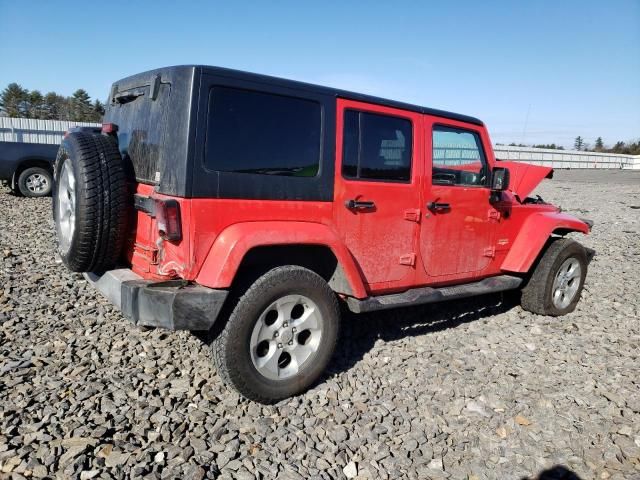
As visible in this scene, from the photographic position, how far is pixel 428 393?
335cm

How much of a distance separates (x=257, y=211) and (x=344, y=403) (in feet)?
4.60

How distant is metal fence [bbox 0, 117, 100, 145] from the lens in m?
21.0

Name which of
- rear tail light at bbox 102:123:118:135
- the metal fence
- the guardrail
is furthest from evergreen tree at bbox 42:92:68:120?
rear tail light at bbox 102:123:118:135

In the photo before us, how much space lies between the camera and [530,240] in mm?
4680

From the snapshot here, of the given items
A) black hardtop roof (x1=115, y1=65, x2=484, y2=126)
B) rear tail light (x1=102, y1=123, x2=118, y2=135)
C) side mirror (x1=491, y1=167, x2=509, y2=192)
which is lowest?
side mirror (x1=491, y1=167, x2=509, y2=192)

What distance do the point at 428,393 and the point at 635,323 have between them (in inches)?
114

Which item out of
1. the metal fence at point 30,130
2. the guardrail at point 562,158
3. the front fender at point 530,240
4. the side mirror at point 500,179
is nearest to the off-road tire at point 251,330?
the side mirror at point 500,179

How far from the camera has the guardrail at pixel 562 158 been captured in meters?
38.4

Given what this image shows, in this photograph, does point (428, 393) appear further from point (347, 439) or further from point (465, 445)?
point (347, 439)

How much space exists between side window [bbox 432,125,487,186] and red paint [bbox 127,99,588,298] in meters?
0.08

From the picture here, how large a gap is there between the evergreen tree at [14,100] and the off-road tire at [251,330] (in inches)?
2571

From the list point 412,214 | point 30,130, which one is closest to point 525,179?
point 412,214

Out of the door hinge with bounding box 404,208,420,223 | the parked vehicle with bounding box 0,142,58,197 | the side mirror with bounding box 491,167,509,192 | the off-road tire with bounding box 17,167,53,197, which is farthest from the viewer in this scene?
the off-road tire with bounding box 17,167,53,197

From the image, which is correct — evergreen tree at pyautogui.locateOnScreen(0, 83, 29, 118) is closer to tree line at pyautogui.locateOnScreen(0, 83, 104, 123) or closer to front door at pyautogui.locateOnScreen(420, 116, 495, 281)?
tree line at pyautogui.locateOnScreen(0, 83, 104, 123)
